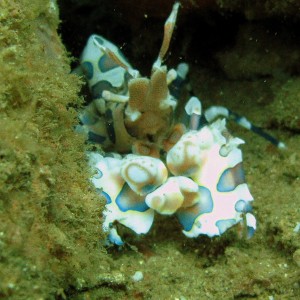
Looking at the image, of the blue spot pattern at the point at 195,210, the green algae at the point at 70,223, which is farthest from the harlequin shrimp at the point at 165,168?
the green algae at the point at 70,223

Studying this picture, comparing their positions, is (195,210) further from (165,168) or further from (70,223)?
(70,223)

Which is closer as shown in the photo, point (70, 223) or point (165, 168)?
point (70, 223)

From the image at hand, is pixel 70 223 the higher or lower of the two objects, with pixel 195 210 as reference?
higher

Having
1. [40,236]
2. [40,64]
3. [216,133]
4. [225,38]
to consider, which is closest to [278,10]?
[225,38]

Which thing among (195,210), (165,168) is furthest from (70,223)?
(195,210)

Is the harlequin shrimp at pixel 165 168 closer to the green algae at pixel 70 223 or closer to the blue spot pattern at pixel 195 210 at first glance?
the blue spot pattern at pixel 195 210

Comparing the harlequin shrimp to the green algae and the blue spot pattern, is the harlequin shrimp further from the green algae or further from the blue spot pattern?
the green algae

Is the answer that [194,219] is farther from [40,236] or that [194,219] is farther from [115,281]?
[40,236]
